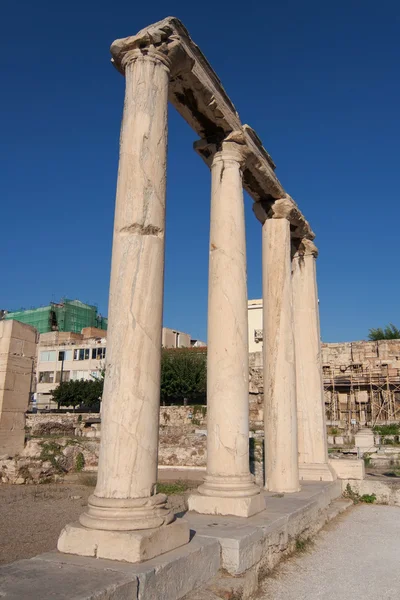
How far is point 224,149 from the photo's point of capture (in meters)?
8.88

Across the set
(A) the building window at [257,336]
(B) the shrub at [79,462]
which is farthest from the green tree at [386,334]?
(B) the shrub at [79,462]

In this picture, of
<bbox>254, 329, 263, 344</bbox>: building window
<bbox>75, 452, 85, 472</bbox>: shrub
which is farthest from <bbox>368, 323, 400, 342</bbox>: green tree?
<bbox>75, 452, 85, 472</bbox>: shrub

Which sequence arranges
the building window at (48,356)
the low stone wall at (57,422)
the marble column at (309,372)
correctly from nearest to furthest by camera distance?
the marble column at (309,372) < the low stone wall at (57,422) < the building window at (48,356)

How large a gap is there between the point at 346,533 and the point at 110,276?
20.6ft

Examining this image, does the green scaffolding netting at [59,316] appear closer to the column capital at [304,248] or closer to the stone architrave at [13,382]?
the stone architrave at [13,382]

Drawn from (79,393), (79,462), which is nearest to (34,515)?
(79,462)

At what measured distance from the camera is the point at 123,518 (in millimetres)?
4895

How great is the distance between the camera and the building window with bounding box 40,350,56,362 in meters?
63.8

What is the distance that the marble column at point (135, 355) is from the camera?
4863mm

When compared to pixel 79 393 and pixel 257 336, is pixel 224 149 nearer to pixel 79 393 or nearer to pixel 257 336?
pixel 79 393

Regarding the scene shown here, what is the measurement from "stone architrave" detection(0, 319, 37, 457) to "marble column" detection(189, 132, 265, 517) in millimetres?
11401

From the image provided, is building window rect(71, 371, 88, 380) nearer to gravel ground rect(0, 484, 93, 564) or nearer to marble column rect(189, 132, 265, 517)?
gravel ground rect(0, 484, 93, 564)

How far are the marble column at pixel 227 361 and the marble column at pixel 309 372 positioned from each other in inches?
183

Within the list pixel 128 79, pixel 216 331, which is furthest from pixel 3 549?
pixel 128 79
